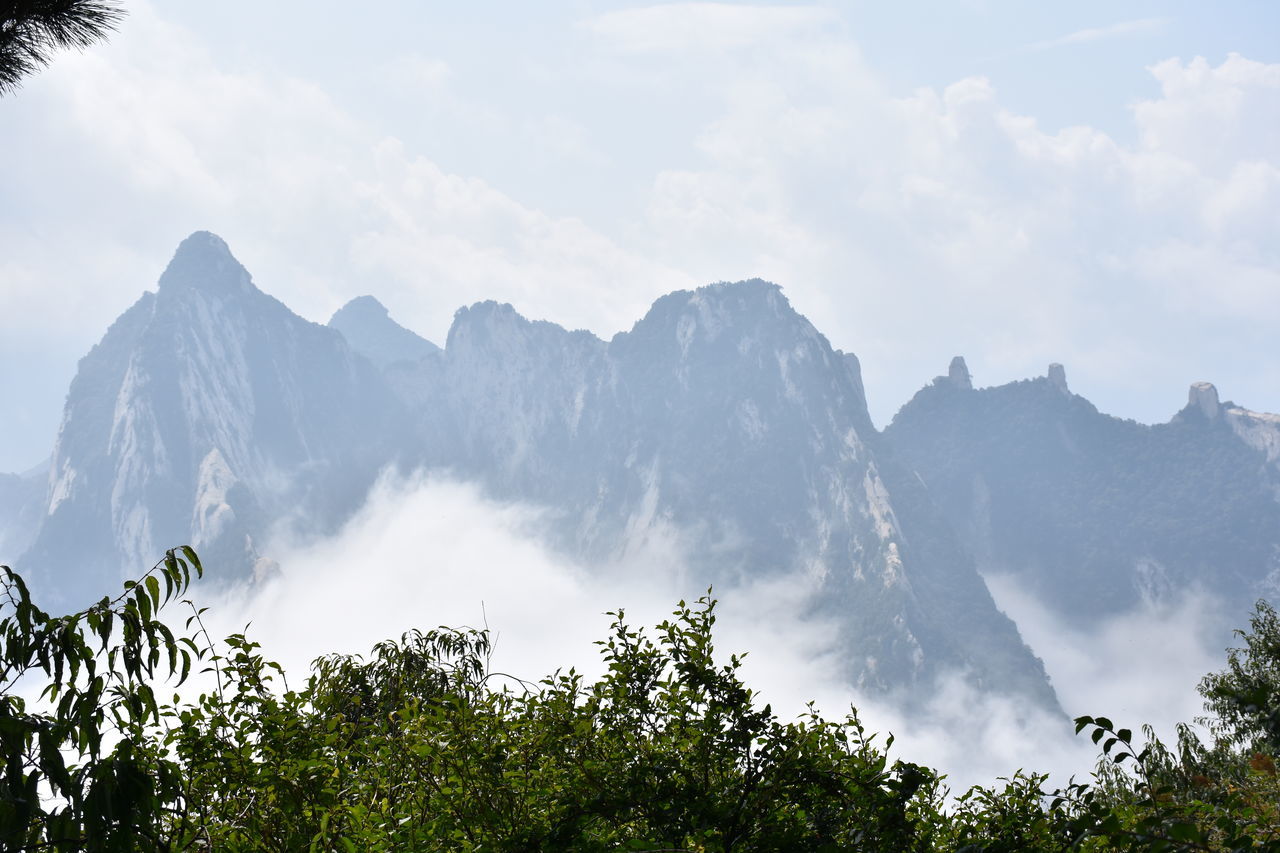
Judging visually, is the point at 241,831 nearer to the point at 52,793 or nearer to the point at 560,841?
the point at 560,841

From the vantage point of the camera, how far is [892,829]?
5551 millimetres

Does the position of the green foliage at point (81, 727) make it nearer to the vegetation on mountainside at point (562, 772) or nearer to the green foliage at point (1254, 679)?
the vegetation on mountainside at point (562, 772)

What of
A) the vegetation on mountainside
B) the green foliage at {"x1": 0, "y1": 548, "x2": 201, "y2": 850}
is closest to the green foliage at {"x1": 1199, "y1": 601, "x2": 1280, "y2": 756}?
the vegetation on mountainside

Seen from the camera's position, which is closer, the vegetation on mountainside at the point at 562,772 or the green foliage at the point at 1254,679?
the vegetation on mountainside at the point at 562,772

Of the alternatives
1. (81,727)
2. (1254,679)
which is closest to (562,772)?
(81,727)

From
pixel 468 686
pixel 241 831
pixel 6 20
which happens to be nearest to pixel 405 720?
pixel 468 686

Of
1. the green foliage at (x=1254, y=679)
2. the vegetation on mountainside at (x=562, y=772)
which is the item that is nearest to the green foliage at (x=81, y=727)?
the vegetation on mountainside at (x=562, y=772)

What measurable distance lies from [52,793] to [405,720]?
12.4 feet

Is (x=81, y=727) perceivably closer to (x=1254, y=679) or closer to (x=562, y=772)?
(x=562, y=772)

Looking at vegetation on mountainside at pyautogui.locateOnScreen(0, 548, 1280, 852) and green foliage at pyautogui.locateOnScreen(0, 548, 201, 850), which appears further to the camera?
→ vegetation on mountainside at pyautogui.locateOnScreen(0, 548, 1280, 852)

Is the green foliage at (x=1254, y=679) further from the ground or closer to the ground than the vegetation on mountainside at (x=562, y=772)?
further from the ground

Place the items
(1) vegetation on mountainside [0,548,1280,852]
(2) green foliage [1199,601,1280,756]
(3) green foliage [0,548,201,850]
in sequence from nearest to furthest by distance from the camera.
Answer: (3) green foliage [0,548,201,850] → (1) vegetation on mountainside [0,548,1280,852] → (2) green foliage [1199,601,1280,756]

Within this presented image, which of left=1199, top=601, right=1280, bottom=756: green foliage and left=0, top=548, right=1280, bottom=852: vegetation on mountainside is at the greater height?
left=1199, top=601, right=1280, bottom=756: green foliage

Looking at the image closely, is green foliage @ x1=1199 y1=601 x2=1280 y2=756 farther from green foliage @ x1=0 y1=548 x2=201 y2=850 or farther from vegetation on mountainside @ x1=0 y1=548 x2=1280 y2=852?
green foliage @ x1=0 y1=548 x2=201 y2=850
